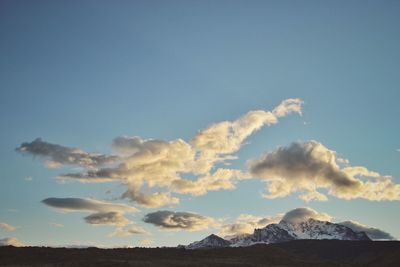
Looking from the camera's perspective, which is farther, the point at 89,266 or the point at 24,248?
the point at 24,248

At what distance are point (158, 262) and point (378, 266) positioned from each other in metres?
40.8

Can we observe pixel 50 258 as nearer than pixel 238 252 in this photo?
Yes

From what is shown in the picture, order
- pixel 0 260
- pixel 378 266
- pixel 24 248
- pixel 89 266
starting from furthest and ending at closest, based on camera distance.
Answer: pixel 378 266, pixel 24 248, pixel 0 260, pixel 89 266

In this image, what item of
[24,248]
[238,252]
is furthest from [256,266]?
[24,248]

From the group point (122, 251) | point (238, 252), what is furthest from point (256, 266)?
point (122, 251)

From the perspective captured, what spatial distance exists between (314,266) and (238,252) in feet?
49.0

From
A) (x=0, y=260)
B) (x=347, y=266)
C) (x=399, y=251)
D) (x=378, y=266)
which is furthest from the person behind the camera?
(x=399, y=251)

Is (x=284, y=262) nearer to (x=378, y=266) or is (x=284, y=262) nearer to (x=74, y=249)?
(x=378, y=266)

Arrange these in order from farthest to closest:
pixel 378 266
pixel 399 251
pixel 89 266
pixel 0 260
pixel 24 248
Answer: pixel 399 251, pixel 378 266, pixel 24 248, pixel 0 260, pixel 89 266

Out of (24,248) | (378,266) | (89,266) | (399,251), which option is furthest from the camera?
(399,251)

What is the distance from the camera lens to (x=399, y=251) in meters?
90.5

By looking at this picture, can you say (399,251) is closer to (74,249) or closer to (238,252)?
(238,252)

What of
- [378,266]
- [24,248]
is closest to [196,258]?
[24,248]

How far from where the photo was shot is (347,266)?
250 ft
